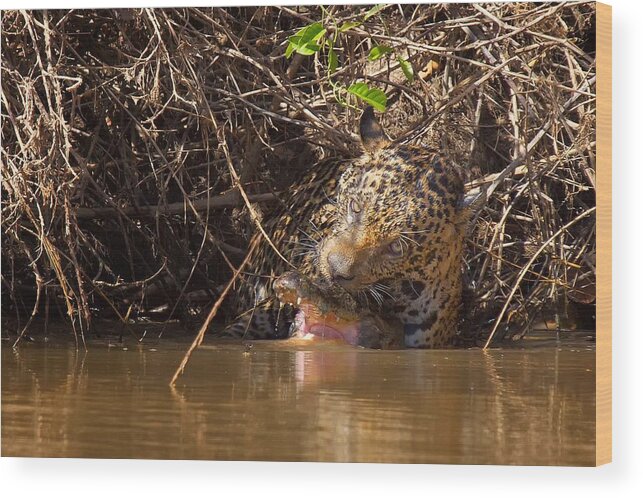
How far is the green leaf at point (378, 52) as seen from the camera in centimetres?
571

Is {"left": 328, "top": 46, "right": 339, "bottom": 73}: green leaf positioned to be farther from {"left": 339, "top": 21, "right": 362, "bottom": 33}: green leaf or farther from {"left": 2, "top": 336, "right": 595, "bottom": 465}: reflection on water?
{"left": 2, "top": 336, "right": 595, "bottom": 465}: reflection on water

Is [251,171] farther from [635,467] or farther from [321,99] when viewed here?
[635,467]

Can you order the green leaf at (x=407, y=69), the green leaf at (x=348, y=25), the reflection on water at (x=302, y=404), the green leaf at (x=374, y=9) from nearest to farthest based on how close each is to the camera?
the reflection on water at (x=302, y=404) < the green leaf at (x=374, y=9) < the green leaf at (x=348, y=25) < the green leaf at (x=407, y=69)

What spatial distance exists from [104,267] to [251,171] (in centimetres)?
75

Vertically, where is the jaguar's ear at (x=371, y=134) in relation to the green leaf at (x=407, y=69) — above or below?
below

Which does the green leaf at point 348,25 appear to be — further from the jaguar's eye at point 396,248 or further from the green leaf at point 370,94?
the jaguar's eye at point 396,248

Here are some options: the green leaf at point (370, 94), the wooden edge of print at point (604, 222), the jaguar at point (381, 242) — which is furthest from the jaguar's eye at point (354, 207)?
the wooden edge of print at point (604, 222)

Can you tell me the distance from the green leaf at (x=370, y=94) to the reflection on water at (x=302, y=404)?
105 centimetres

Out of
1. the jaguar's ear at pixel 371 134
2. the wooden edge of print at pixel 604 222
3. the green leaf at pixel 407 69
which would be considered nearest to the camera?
the wooden edge of print at pixel 604 222

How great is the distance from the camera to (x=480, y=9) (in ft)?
18.6

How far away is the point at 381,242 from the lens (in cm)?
612

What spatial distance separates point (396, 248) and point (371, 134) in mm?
518

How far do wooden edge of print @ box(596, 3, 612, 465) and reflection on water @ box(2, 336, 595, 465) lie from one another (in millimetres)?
75

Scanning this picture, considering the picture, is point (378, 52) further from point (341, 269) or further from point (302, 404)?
point (302, 404)
